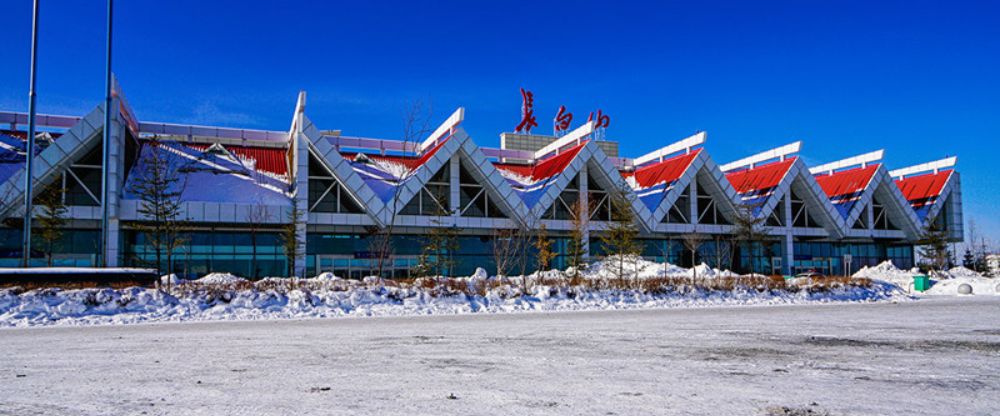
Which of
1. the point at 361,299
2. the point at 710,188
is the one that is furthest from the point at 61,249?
the point at 710,188

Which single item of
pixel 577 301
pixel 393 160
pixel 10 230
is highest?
pixel 393 160

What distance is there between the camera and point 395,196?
30922 mm

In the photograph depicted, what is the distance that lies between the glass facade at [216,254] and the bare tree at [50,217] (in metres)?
3.69

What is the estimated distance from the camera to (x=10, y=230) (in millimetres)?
34562

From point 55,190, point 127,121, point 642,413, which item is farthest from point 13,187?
point 642,413

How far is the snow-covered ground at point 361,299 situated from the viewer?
52.6 feet

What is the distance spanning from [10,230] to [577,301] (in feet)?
98.2

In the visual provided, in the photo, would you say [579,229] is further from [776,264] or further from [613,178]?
[776,264]

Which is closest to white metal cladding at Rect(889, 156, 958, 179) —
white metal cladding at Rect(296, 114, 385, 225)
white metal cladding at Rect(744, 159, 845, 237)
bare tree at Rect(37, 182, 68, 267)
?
white metal cladding at Rect(744, 159, 845, 237)

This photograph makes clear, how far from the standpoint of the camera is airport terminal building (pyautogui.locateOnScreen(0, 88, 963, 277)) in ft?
115

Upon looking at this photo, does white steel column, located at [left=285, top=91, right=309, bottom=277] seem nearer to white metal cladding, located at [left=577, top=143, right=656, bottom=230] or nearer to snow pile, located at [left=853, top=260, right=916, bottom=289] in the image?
white metal cladding, located at [left=577, top=143, right=656, bottom=230]

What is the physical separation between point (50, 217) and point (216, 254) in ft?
25.5

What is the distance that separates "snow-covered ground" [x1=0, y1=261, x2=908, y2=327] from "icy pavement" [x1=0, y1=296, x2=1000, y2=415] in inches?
110

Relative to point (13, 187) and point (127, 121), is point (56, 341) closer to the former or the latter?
point (13, 187)
